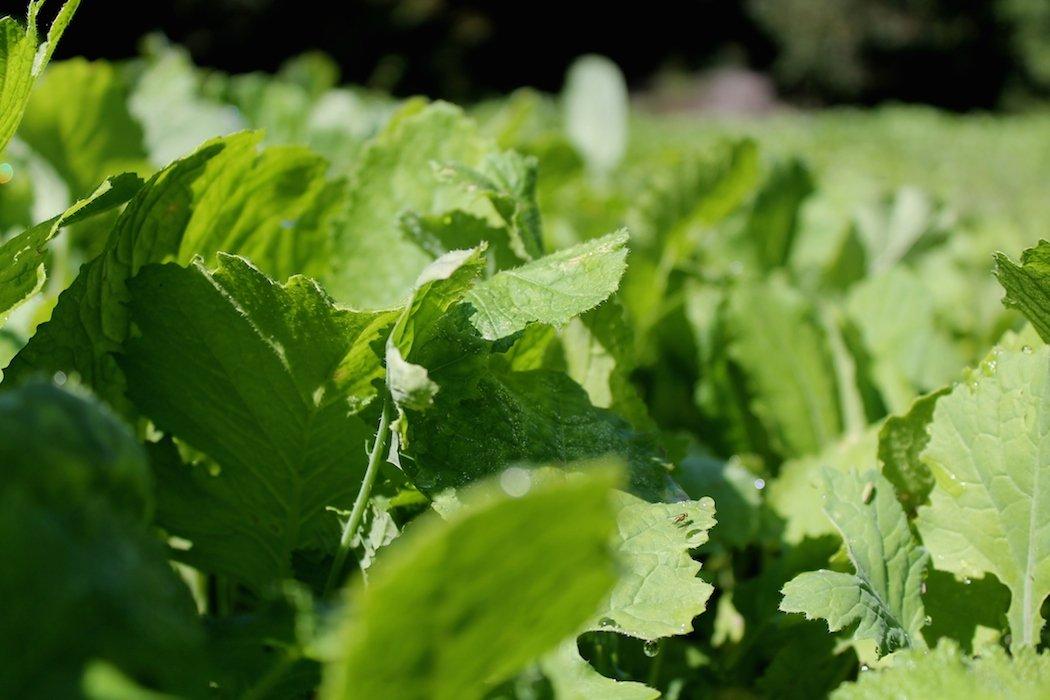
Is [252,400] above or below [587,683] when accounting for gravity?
above

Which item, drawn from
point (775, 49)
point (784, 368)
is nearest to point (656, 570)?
point (784, 368)

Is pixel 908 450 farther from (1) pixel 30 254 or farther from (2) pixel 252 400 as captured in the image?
(1) pixel 30 254

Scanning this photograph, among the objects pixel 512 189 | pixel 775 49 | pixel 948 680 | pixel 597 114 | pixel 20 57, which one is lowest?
pixel 775 49

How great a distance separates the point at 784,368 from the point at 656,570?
654 millimetres

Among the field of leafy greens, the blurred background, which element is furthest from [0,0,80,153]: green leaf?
the blurred background

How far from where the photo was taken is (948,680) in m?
0.56

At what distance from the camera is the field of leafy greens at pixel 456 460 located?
45 cm

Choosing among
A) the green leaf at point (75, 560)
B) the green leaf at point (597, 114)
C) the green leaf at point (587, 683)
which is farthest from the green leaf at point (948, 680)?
the green leaf at point (597, 114)

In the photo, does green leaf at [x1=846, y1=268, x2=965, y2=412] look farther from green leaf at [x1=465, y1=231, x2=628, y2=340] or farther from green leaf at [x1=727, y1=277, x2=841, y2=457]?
green leaf at [x1=465, y1=231, x2=628, y2=340]

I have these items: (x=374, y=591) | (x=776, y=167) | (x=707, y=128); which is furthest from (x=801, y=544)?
(x=707, y=128)

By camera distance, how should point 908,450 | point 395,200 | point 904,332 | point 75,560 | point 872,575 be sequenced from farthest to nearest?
1. point 904,332
2. point 395,200
3. point 908,450
4. point 872,575
5. point 75,560

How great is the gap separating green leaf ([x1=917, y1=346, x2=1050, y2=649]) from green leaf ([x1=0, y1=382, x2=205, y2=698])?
59 cm

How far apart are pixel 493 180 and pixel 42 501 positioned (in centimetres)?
59

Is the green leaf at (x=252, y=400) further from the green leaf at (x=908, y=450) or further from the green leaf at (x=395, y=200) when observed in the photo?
the green leaf at (x=908, y=450)
